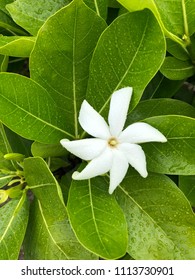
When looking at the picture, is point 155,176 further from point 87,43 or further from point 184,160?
point 87,43

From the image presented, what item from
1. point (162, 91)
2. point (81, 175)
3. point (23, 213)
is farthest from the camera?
point (162, 91)

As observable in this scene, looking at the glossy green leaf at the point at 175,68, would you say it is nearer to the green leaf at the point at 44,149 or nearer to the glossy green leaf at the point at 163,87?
the glossy green leaf at the point at 163,87

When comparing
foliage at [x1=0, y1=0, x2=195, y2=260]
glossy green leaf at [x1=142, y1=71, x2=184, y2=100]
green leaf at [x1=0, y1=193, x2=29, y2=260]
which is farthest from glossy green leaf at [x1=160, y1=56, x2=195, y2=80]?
green leaf at [x1=0, y1=193, x2=29, y2=260]

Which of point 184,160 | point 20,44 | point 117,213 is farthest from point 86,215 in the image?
point 20,44

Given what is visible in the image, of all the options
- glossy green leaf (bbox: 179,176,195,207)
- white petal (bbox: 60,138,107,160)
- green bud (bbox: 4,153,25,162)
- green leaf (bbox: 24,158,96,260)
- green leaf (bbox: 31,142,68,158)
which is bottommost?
green leaf (bbox: 24,158,96,260)

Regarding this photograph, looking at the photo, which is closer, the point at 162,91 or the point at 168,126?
the point at 168,126

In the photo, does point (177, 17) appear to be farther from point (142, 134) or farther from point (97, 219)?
point (97, 219)

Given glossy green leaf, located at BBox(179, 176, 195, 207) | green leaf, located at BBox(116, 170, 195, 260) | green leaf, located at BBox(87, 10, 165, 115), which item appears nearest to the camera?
green leaf, located at BBox(87, 10, 165, 115)

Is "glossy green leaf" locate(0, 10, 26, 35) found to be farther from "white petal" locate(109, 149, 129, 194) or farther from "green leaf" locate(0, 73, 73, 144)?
"white petal" locate(109, 149, 129, 194)
